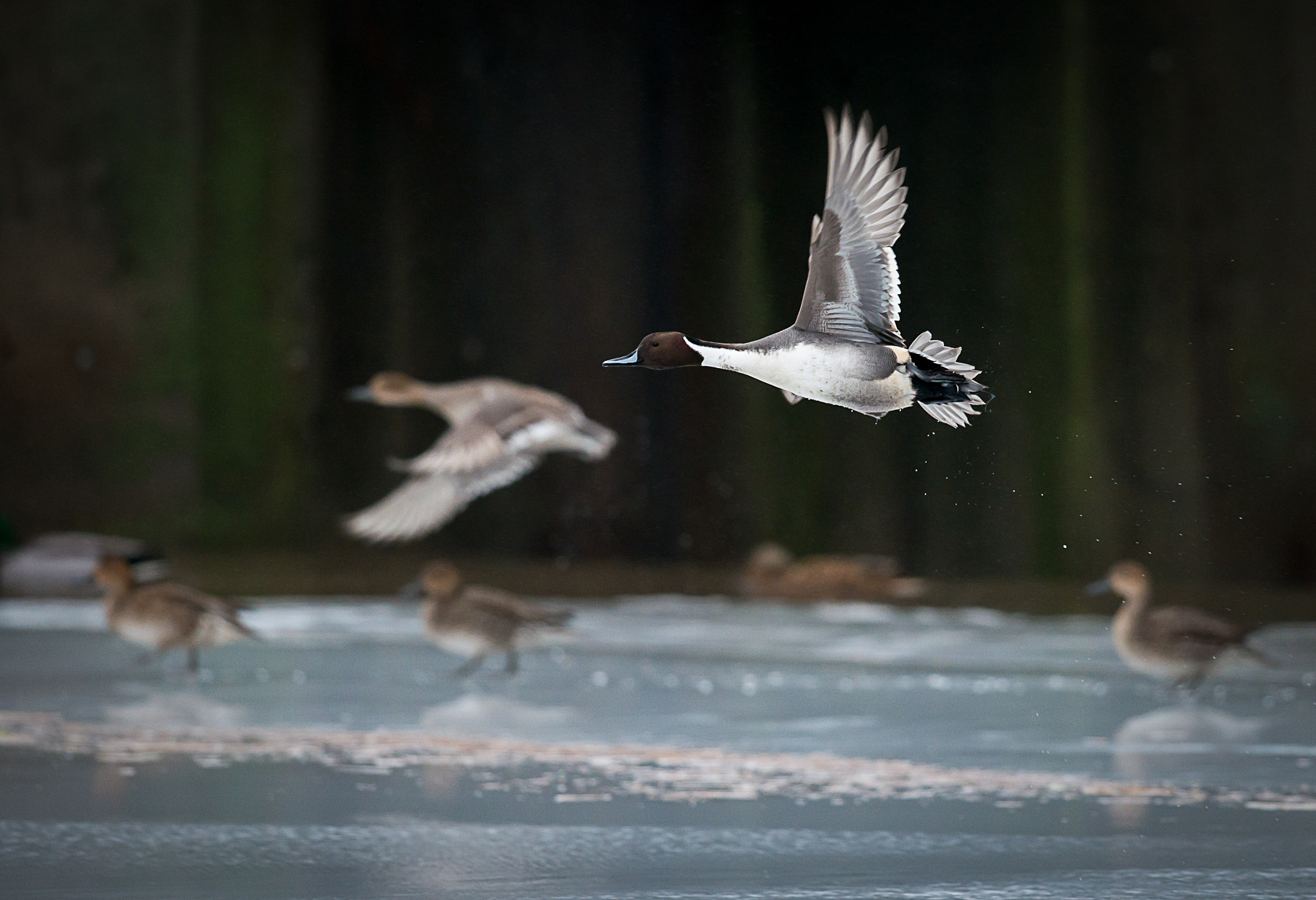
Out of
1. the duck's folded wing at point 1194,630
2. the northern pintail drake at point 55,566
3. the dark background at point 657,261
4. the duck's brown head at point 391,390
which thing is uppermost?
the dark background at point 657,261

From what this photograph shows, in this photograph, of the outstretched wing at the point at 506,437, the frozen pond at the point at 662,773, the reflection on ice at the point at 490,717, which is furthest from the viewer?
Result: the reflection on ice at the point at 490,717

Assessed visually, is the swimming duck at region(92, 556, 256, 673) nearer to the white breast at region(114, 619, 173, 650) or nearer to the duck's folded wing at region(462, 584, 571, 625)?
the white breast at region(114, 619, 173, 650)

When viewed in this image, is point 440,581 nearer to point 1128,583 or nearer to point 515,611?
point 515,611

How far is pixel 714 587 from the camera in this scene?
21.0 feet

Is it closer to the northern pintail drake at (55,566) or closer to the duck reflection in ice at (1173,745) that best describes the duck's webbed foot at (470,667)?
the duck reflection in ice at (1173,745)

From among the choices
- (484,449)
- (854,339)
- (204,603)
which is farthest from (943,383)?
(204,603)

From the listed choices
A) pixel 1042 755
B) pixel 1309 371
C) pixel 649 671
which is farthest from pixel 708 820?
pixel 1309 371

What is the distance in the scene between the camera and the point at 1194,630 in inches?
160

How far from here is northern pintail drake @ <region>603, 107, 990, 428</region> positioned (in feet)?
5.67

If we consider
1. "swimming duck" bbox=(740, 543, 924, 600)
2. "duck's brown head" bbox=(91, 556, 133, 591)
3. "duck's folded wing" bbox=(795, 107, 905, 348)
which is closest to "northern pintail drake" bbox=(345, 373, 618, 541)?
"duck's brown head" bbox=(91, 556, 133, 591)

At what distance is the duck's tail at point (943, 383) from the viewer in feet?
5.96

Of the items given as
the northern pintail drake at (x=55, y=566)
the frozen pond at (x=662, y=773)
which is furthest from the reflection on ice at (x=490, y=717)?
the northern pintail drake at (x=55, y=566)

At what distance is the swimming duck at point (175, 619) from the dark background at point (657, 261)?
6.57ft

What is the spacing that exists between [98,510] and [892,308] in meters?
Answer: 5.56
